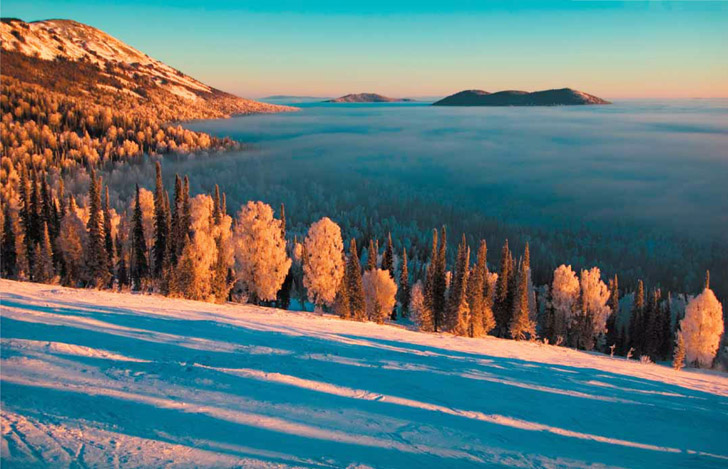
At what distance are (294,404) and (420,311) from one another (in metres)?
57.6

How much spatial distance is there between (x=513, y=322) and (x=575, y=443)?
57783 millimetres

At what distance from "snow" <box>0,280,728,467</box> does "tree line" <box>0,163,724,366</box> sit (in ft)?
107

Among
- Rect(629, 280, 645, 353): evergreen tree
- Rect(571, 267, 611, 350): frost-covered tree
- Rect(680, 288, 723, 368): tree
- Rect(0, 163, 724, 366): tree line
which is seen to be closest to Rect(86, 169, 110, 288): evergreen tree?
Rect(0, 163, 724, 366): tree line

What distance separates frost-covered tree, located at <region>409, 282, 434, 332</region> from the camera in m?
65.6

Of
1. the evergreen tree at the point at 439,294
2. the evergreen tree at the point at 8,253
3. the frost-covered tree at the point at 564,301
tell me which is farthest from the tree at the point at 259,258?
the evergreen tree at the point at 8,253

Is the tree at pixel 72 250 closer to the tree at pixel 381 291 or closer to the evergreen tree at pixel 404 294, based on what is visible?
the tree at pixel 381 291

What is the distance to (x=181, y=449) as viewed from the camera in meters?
12.7

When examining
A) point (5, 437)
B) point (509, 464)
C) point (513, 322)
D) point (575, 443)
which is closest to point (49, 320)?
point (5, 437)

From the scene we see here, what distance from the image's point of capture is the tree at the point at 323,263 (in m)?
65.1

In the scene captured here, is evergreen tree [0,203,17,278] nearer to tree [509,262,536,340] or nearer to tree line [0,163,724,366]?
tree line [0,163,724,366]

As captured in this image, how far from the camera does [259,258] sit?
202 feet

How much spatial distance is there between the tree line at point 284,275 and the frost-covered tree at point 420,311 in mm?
253

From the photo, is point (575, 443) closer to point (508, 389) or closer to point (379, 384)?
point (508, 389)

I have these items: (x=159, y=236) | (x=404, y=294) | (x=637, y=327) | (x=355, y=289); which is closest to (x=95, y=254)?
(x=159, y=236)
